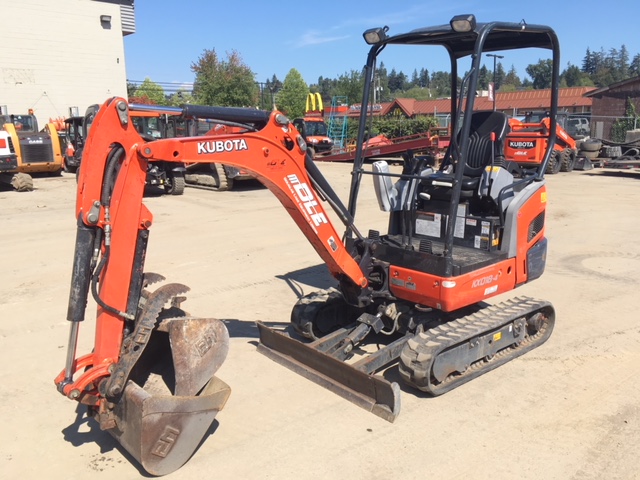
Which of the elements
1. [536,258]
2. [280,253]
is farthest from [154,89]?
[536,258]

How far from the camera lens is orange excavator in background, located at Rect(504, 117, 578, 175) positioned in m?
17.6

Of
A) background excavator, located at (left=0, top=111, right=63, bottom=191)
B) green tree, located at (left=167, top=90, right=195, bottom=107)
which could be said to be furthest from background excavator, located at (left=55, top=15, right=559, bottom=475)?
green tree, located at (left=167, top=90, right=195, bottom=107)

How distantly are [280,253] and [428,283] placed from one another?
461 cm

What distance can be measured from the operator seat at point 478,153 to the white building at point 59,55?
1037 inches

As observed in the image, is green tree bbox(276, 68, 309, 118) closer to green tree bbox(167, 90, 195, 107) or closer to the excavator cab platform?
green tree bbox(167, 90, 195, 107)

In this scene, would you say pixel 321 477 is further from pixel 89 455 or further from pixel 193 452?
pixel 89 455

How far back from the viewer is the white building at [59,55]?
27.2m

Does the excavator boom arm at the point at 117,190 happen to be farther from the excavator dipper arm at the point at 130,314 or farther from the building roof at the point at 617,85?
the building roof at the point at 617,85

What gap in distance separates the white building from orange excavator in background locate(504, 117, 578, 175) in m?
20.8

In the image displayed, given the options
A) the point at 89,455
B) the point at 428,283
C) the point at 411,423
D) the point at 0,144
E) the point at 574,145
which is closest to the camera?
the point at 89,455

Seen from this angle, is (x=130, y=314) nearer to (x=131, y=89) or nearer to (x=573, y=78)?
(x=131, y=89)

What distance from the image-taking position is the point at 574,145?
2138 centimetres

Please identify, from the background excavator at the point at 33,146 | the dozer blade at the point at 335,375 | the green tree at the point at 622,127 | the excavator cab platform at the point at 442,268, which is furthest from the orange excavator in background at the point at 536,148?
the background excavator at the point at 33,146

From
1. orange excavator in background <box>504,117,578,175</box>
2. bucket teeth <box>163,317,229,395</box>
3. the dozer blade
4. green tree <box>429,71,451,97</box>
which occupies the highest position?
green tree <box>429,71,451,97</box>
